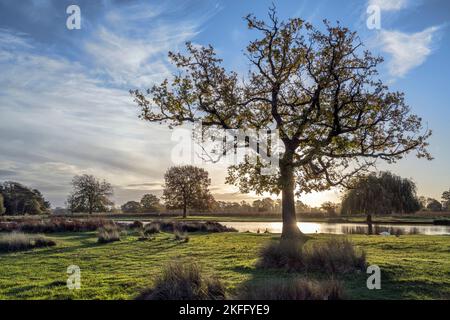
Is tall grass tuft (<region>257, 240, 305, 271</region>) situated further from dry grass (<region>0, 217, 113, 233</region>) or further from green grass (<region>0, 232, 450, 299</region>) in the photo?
dry grass (<region>0, 217, 113, 233</region>)

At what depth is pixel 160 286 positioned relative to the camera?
8992 millimetres

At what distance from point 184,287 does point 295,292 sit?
8.27ft

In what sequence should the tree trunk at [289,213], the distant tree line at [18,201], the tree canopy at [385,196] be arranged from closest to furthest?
the tree trunk at [289,213], the tree canopy at [385,196], the distant tree line at [18,201]

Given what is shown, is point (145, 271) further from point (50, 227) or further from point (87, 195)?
point (87, 195)

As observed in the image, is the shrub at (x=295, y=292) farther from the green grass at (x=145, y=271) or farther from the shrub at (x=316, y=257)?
the shrub at (x=316, y=257)

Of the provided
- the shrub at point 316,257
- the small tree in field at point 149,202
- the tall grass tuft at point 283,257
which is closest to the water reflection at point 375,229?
the tall grass tuft at point 283,257

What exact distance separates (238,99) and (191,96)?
2981mm

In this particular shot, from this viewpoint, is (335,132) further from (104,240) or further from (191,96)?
(104,240)

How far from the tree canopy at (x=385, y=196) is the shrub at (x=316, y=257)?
29.8 metres

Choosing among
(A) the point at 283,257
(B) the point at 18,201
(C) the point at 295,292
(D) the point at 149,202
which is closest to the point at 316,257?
(A) the point at 283,257

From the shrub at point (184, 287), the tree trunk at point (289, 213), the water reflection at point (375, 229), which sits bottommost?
the water reflection at point (375, 229)

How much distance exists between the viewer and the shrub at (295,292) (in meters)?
7.91

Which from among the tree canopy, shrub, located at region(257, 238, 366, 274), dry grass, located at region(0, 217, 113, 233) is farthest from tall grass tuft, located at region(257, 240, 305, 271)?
the tree canopy

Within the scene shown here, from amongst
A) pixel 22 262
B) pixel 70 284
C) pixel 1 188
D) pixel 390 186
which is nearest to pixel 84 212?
pixel 1 188
